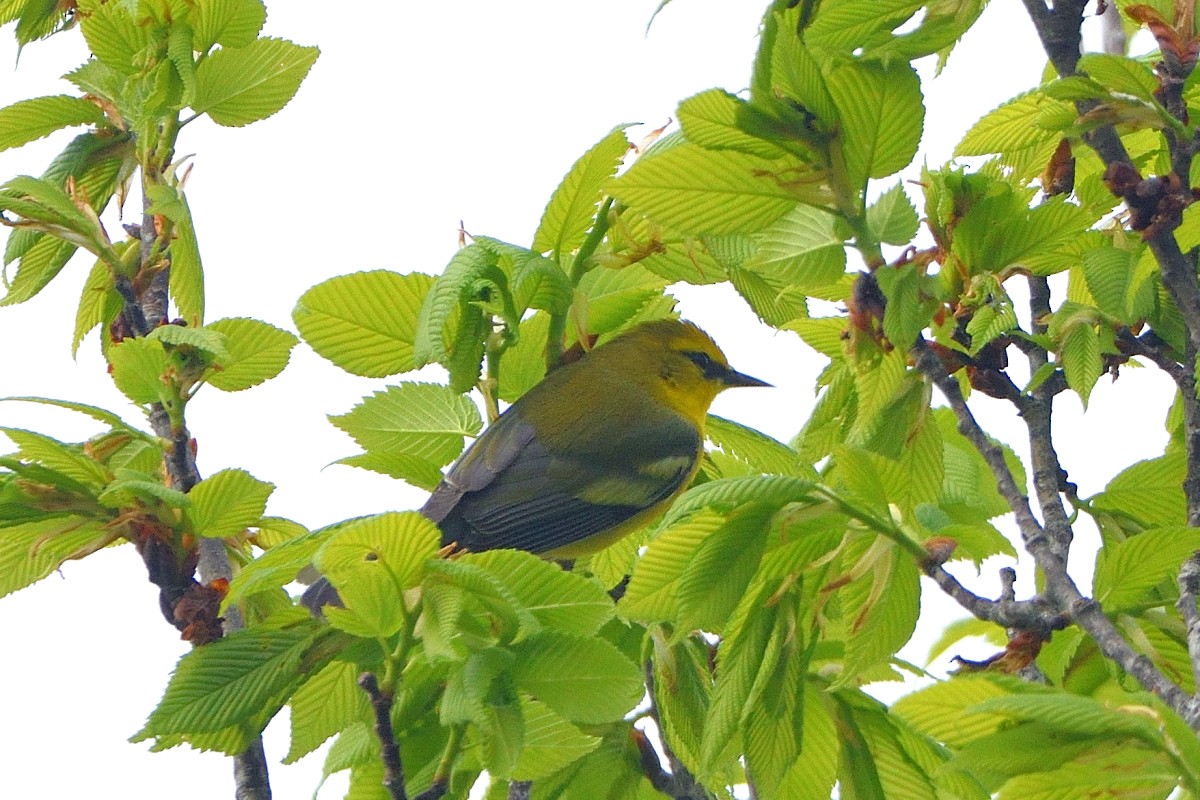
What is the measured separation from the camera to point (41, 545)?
2.26 meters

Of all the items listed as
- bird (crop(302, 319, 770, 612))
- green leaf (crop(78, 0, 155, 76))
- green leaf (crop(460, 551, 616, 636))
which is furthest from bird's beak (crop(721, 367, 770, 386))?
green leaf (crop(460, 551, 616, 636))

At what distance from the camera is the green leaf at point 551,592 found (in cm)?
188

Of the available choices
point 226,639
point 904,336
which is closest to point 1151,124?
point 904,336

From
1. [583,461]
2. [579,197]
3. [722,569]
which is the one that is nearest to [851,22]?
[579,197]

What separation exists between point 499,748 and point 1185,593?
0.94 metres

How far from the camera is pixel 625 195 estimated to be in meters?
2.14

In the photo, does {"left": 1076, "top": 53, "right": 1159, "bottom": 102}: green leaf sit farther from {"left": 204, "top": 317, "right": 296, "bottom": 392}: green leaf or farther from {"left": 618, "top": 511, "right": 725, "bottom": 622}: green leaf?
{"left": 204, "top": 317, "right": 296, "bottom": 392}: green leaf

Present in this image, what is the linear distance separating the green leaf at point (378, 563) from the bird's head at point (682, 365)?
9.56 ft

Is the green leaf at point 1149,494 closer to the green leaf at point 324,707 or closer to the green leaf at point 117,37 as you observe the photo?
the green leaf at point 324,707

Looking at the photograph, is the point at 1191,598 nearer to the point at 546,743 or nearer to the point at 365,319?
the point at 546,743

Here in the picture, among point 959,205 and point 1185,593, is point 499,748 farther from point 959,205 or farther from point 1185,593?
point 959,205

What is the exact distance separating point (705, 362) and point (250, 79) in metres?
2.57

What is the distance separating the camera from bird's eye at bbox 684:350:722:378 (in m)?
4.95

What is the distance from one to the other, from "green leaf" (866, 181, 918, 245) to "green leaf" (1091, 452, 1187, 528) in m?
0.70
